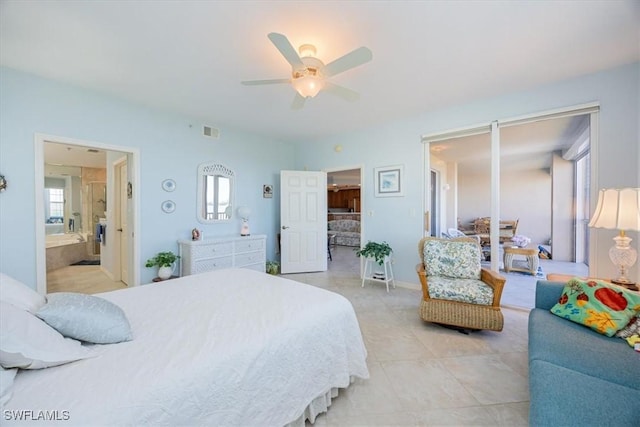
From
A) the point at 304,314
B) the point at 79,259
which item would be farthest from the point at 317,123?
the point at 79,259

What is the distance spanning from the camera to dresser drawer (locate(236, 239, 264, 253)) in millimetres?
4159

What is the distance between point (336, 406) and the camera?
1.57 meters

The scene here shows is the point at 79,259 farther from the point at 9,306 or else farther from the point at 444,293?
the point at 444,293

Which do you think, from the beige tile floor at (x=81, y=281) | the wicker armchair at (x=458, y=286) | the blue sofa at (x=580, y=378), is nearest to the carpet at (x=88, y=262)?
the beige tile floor at (x=81, y=281)

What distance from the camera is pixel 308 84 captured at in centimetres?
200

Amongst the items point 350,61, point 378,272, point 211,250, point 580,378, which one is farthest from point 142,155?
point 580,378

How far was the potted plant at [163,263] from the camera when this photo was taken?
3406 millimetres

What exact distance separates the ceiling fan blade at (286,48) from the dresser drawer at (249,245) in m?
2.95

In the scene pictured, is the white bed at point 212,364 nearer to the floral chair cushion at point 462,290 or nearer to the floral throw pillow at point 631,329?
the floral chair cushion at point 462,290

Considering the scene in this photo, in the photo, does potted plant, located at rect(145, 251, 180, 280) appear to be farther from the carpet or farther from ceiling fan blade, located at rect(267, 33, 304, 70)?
the carpet

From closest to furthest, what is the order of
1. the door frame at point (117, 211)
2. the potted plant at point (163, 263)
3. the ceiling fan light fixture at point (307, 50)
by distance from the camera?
the ceiling fan light fixture at point (307, 50) → the potted plant at point (163, 263) → the door frame at point (117, 211)

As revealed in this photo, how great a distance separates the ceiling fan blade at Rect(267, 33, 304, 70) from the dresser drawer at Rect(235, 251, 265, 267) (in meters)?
3.09

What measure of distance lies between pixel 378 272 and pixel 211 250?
266 cm

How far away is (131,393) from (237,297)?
92 centimetres
